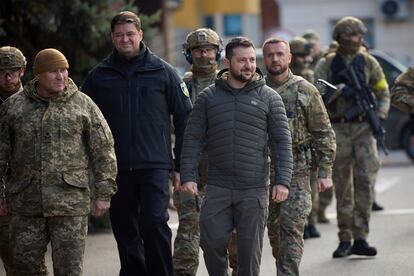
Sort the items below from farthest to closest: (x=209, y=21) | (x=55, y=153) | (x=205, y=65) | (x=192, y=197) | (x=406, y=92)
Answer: (x=209, y=21)
(x=406, y=92)
(x=205, y=65)
(x=192, y=197)
(x=55, y=153)

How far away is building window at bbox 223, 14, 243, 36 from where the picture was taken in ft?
144

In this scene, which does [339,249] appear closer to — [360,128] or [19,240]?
[360,128]

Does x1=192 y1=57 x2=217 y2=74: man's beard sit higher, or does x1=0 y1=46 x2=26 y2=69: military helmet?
x1=0 y1=46 x2=26 y2=69: military helmet

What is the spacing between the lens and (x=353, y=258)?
11.4 m

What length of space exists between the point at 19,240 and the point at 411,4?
31.5 m

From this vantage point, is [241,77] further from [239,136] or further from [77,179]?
[77,179]

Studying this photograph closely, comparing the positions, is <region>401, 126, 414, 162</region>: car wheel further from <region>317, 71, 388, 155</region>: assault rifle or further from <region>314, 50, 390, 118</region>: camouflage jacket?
<region>317, 71, 388, 155</region>: assault rifle

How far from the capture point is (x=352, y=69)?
38.5ft

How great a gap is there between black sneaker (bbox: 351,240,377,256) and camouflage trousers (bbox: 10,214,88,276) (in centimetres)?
376

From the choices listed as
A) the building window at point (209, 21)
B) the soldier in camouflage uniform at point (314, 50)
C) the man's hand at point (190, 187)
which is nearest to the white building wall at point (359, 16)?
the building window at point (209, 21)

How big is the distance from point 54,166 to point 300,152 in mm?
2008

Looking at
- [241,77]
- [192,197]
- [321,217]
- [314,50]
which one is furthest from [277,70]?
[314,50]

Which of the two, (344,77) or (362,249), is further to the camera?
(344,77)

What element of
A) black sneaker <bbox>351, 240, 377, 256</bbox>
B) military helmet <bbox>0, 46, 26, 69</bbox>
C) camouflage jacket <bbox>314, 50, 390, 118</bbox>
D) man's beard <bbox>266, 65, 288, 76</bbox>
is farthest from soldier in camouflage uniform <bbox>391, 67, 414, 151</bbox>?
military helmet <bbox>0, 46, 26, 69</bbox>
